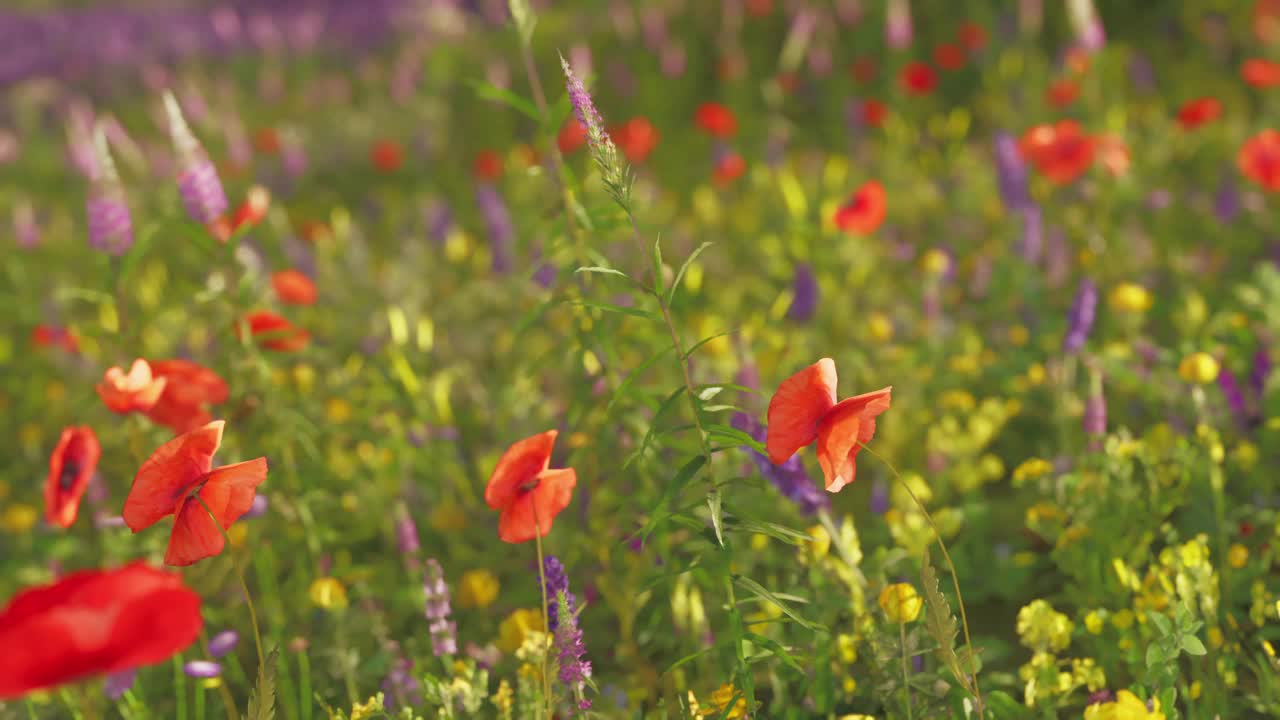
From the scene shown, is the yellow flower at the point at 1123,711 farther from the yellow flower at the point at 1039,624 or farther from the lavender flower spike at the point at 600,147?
the lavender flower spike at the point at 600,147

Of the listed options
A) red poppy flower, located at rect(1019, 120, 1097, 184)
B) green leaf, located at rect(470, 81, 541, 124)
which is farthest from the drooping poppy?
red poppy flower, located at rect(1019, 120, 1097, 184)

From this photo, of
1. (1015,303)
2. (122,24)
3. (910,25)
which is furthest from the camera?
(122,24)

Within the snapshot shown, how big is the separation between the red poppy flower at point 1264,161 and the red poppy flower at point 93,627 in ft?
8.57

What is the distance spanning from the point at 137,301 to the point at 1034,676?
10.7ft

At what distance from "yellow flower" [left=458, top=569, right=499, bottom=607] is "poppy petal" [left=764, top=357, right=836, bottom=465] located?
93 cm

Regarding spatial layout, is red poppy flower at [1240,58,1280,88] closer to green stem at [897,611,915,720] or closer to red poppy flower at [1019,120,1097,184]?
red poppy flower at [1019,120,1097,184]

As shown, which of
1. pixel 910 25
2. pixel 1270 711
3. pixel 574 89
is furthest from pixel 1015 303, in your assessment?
pixel 910 25

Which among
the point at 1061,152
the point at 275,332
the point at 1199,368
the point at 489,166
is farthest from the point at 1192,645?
the point at 489,166

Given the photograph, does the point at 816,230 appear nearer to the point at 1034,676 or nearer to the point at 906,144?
the point at 906,144

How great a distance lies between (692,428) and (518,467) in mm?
266

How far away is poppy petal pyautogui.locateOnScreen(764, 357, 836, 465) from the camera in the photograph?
1193 mm

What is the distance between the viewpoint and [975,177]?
11.7 ft

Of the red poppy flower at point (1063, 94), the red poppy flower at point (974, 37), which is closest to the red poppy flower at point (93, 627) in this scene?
the red poppy flower at point (1063, 94)

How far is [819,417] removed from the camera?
4.02ft
